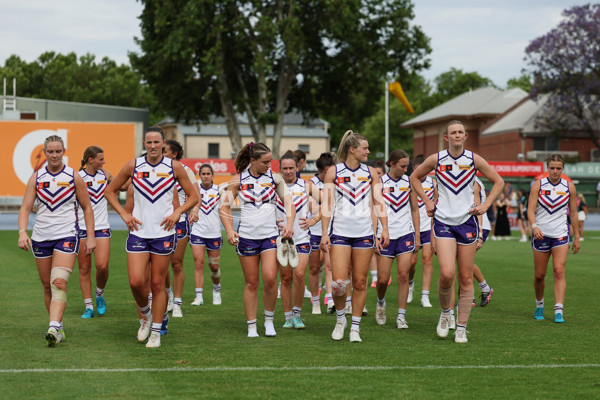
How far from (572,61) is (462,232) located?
5896 centimetres

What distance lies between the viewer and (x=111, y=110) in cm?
5838

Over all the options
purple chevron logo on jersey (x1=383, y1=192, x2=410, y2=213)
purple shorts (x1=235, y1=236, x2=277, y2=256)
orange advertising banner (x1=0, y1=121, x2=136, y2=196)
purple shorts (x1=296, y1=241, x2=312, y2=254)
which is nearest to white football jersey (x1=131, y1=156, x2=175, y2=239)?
purple shorts (x1=235, y1=236, x2=277, y2=256)

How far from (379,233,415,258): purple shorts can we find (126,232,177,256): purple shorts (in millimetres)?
3038

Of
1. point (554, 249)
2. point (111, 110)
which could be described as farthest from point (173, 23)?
point (554, 249)

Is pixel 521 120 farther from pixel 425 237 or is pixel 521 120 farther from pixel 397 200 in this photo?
pixel 397 200

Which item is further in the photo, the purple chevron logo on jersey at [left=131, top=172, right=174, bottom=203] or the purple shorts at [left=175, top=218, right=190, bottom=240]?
the purple shorts at [left=175, top=218, right=190, bottom=240]

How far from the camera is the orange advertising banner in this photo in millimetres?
38656

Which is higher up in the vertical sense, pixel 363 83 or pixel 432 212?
pixel 363 83

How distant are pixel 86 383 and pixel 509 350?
4210mm

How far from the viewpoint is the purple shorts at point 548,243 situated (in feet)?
37.2

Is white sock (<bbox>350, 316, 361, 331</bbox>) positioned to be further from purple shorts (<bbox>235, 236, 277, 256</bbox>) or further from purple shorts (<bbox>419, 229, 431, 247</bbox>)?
purple shorts (<bbox>419, 229, 431, 247</bbox>)

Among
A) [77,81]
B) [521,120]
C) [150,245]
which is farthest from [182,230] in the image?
[77,81]

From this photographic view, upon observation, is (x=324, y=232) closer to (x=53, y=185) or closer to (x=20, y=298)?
(x=53, y=185)

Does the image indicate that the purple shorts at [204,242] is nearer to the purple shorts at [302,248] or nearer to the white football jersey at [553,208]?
the purple shorts at [302,248]
